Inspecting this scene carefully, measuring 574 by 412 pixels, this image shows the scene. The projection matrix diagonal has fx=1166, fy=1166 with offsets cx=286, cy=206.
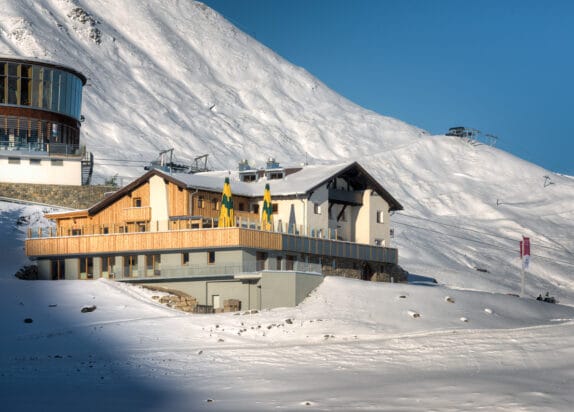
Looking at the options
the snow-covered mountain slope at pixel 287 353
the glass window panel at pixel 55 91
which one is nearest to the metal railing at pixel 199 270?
the snow-covered mountain slope at pixel 287 353

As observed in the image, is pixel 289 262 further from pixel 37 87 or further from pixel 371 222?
pixel 37 87

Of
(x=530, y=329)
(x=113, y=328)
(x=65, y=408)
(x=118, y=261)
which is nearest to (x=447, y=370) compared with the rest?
(x=530, y=329)

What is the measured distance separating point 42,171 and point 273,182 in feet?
68.8

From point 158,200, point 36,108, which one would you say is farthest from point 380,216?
point 36,108

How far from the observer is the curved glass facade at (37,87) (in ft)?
307

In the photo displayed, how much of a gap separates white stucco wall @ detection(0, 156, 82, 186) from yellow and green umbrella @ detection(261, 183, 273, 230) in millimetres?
23282

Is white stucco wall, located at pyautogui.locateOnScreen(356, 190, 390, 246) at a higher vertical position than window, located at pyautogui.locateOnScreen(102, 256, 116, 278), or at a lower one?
higher

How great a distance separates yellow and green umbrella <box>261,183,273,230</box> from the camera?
6838cm

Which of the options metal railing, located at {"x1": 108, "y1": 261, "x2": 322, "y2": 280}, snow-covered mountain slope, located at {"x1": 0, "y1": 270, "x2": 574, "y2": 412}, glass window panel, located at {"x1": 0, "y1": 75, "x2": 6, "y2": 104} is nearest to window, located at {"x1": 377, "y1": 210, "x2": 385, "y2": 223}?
metal railing, located at {"x1": 108, "y1": 261, "x2": 322, "y2": 280}

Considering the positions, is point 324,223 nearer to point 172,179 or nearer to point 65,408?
point 172,179

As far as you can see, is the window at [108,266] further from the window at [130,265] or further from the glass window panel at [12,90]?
the glass window panel at [12,90]

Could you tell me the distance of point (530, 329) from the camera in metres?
49.4

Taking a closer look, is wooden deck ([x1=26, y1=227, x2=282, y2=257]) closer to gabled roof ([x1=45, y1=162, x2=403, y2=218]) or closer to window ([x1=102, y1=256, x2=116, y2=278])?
window ([x1=102, y1=256, x2=116, y2=278])

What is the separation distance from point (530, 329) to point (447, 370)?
10.4m
